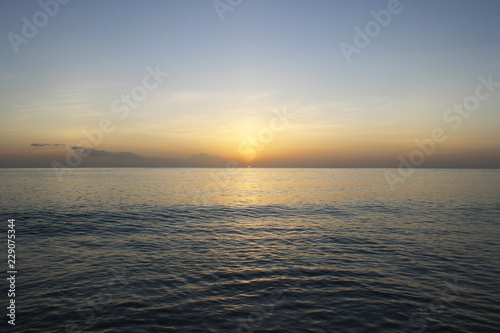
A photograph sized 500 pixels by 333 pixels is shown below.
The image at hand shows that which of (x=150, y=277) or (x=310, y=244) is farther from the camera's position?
(x=310, y=244)

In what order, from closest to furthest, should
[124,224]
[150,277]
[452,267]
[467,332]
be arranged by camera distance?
1. [467,332]
2. [150,277]
3. [452,267]
4. [124,224]

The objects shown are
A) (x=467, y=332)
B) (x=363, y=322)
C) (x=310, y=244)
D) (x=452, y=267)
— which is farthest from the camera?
(x=310, y=244)

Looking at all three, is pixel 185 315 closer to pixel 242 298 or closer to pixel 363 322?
pixel 242 298

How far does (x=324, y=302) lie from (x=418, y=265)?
10.5 metres

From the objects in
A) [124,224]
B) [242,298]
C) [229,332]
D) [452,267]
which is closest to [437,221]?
[452,267]

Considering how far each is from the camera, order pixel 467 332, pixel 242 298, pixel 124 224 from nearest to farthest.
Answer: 1. pixel 467 332
2. pixel 242 298
3. pixel 124 224

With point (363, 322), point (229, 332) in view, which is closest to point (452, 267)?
point (363, 322)

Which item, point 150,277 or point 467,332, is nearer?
point 467,332

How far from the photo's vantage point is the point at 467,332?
12578 millimetres

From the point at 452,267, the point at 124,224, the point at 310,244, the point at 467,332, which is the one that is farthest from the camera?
the point at 124,224

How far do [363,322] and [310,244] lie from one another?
46.9 feet

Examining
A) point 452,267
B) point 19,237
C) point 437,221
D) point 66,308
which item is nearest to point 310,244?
point 452,267

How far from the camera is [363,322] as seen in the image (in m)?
13.4

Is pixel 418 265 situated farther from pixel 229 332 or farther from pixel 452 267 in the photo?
pixel 229 332
